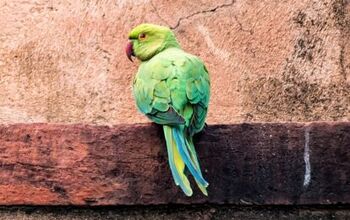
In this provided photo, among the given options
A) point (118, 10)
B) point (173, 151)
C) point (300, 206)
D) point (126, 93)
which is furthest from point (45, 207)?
point (118, 10)

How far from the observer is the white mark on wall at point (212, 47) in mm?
3913

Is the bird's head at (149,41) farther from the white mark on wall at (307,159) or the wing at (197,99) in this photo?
the white mark on wall at (307,159)

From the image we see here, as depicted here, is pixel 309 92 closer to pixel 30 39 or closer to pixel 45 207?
pixel 30 39

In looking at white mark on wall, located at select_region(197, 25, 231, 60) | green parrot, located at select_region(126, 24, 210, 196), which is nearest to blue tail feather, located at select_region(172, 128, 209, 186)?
green parrot, located at select_region(126, 24, 210, 196)

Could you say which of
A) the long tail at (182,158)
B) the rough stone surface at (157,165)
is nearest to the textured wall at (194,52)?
the rough stone surface at (157,165)

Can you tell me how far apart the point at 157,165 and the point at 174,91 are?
0.27 m

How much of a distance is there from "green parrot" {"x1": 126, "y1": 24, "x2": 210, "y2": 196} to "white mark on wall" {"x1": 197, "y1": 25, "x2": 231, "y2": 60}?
0.83m

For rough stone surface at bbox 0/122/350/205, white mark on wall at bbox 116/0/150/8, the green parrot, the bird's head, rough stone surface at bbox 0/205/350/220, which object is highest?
white mark on wall at bbox 116/0/150/8

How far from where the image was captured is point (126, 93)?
389 cm

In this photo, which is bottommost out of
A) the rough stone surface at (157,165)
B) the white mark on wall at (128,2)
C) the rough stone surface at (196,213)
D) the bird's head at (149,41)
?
the rough stone surface at (196,213)

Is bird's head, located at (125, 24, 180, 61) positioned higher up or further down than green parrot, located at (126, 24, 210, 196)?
higher up

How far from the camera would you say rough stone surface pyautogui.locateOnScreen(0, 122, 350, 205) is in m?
2.56

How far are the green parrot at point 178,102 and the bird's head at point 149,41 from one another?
21cm

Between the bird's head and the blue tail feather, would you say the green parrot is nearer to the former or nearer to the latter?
the blue tail feather
